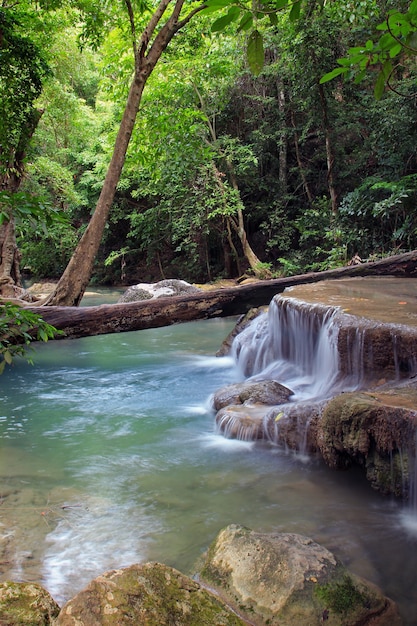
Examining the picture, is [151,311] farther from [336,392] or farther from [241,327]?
[336,392]

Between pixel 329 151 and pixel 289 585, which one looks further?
pixel 329 151

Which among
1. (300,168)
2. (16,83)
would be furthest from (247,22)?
(300,168)

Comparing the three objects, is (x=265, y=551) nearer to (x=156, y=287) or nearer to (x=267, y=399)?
(x=267, y=399)

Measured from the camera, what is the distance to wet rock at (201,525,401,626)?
2574mm

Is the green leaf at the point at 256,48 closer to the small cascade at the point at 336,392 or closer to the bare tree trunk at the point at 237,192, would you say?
the small cascade at the point at 336,392

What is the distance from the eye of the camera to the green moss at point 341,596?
2596 millimetres

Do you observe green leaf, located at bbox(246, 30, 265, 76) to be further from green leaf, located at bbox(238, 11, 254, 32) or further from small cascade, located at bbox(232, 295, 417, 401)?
small cascade, located at bbox(232, 295, 417, 401)

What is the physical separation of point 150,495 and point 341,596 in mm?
1954

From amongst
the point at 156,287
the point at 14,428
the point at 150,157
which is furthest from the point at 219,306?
the point at 156,287

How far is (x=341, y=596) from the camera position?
264 centimetres

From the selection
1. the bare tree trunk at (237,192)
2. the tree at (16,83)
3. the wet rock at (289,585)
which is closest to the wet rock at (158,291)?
the bare tree trunk at (237,192)

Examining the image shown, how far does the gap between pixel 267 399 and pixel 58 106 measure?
1285cm

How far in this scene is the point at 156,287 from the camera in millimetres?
14977

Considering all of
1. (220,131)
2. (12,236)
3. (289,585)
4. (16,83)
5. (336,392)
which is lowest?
(289,585)
